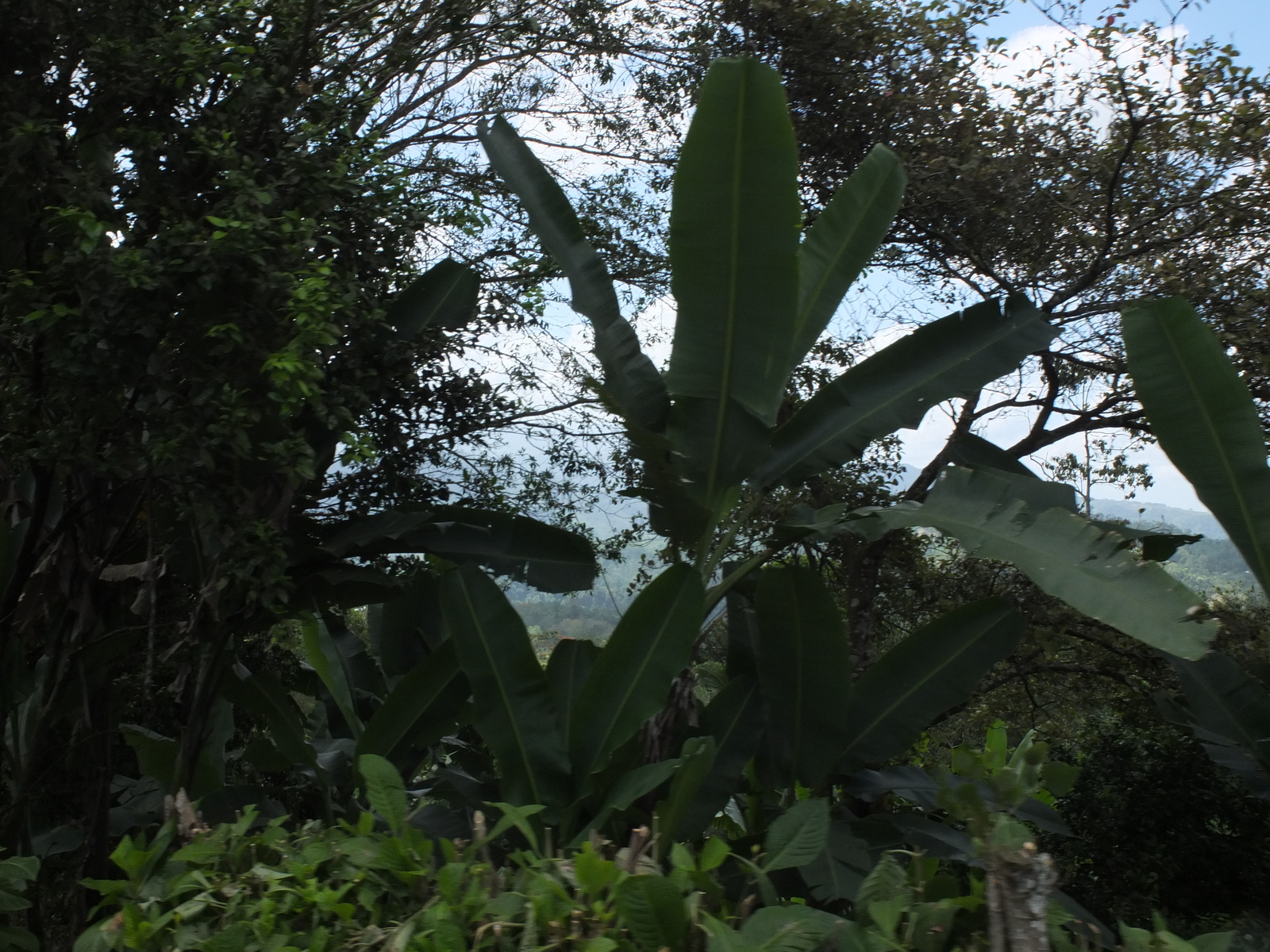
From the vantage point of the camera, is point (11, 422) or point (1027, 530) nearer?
point (1027, 530)

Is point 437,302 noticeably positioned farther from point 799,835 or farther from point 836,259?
point 799,835

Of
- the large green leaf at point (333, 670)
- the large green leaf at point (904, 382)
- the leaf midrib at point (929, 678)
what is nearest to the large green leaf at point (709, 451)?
the large green leaf at point (904, 382)

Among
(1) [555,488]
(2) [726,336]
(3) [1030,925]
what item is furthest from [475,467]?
(3) [1030,925]

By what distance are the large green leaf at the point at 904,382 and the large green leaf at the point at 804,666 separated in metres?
0.59

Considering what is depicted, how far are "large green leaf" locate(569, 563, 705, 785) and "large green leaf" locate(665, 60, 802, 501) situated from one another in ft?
2.20

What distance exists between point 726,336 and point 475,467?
3.65 metres

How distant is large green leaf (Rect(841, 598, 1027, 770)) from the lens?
4215mm

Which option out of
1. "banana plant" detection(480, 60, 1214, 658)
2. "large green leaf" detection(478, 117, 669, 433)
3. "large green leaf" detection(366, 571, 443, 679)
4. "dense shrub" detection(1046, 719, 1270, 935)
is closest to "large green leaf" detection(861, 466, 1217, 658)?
"banana plant" detection(480, 60, 1214, 658)

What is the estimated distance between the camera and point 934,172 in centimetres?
739

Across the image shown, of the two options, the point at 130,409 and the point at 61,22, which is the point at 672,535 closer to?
the point at 130,409

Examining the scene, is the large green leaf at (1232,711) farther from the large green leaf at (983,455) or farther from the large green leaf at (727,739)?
the large green leaf at (727,739)

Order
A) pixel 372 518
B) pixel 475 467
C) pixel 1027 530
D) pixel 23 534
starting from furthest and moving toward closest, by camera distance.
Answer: pixel 475 467, pixel 23 534, pixel 372 518, pixel 1027 530

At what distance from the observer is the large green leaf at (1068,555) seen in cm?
299

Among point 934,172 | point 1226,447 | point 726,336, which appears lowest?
point 1226,447
